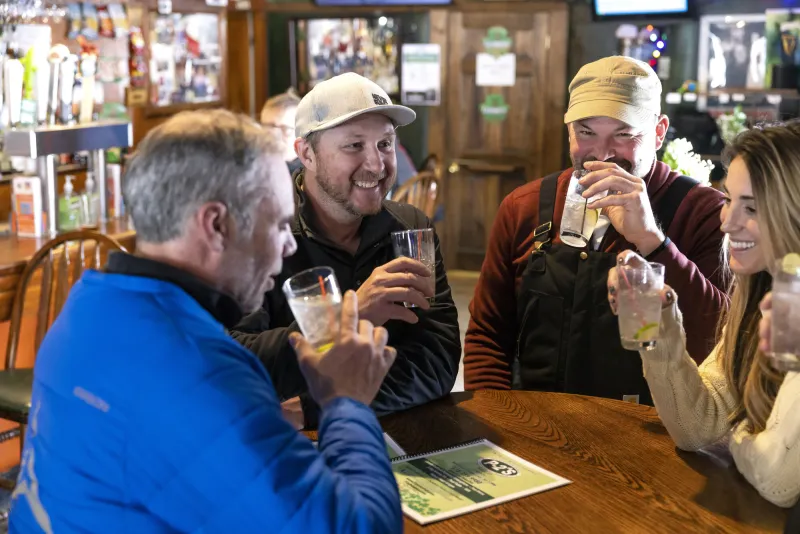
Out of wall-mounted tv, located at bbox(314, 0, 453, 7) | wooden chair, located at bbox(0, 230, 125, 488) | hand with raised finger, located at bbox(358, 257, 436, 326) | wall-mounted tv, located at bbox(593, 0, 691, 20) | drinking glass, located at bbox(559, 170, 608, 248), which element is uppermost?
wall-mounted tv, located at bbox(314, 0, 453, 7)

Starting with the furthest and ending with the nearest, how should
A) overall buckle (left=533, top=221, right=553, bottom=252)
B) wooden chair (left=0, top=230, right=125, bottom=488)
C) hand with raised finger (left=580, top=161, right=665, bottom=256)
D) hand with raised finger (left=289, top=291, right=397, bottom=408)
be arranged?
wooden chair (left=0, top=230, right=125, bottom=488), overall buckle (left=533, top=221, right=553, bottom=252), hand with raised finger (left=580, top=161, right=665, bottom=256), hand with raised finger (left=289, top=291, right=397, bottom=408)

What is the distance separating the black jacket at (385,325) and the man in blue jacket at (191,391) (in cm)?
61

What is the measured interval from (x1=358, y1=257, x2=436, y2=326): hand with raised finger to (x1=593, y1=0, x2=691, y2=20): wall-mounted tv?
552cm

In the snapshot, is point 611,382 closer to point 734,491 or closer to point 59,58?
point 734,491

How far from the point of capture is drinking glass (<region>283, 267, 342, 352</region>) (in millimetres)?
1481

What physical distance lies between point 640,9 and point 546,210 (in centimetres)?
487

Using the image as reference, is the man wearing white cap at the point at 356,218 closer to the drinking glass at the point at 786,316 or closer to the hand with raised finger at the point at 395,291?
the hand with raised finger at the point at 395,291

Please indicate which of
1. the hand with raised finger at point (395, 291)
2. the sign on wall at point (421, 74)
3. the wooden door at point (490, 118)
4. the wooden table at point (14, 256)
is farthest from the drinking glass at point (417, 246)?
the sign on wall at point (421, 74)

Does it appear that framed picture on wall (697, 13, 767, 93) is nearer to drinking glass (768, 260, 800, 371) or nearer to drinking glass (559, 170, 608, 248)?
drinking glass (559, 170, 608, 248)

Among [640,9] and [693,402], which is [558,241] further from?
[640,9]

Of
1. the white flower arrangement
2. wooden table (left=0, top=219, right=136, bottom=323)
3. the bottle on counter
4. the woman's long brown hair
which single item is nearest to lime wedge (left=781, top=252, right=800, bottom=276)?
the woman's long brown hair

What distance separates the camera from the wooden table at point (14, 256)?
371 cm

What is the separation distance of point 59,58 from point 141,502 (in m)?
3.81

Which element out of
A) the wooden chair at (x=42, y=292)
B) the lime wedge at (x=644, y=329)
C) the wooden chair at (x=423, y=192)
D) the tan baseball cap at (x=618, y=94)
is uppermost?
the tan baseball cap at (x=618, y=94)
